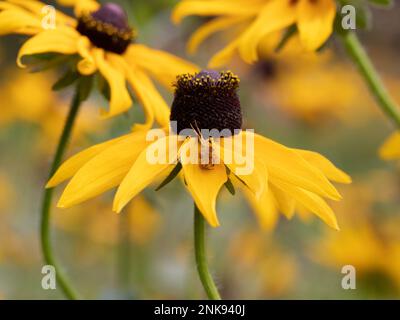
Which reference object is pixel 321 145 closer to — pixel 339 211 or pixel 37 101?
pixel 339 211

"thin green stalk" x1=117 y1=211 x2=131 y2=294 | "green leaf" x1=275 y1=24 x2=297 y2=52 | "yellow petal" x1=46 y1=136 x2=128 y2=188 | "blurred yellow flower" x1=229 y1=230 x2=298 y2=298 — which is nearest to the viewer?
"yellow petal" x1=46 y1=136 x2=128 y2=188

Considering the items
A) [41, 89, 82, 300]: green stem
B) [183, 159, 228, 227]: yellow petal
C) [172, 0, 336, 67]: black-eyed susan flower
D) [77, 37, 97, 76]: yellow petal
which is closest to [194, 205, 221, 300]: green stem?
[183, 159, 228, 227]: yellow petal

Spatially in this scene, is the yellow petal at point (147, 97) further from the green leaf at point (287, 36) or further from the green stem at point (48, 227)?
the green leaf at point (287, 36)

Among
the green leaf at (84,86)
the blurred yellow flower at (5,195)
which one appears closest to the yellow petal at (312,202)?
the green leaf at (84,86)

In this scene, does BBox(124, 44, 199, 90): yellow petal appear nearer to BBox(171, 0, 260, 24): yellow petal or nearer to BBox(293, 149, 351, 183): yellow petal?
BBox(171, 0, 260, 24): yellow petal

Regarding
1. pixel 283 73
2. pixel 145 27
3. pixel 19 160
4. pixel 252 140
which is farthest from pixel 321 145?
pixel 252 140

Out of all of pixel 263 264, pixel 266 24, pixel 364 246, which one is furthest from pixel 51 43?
pixel 263 264
